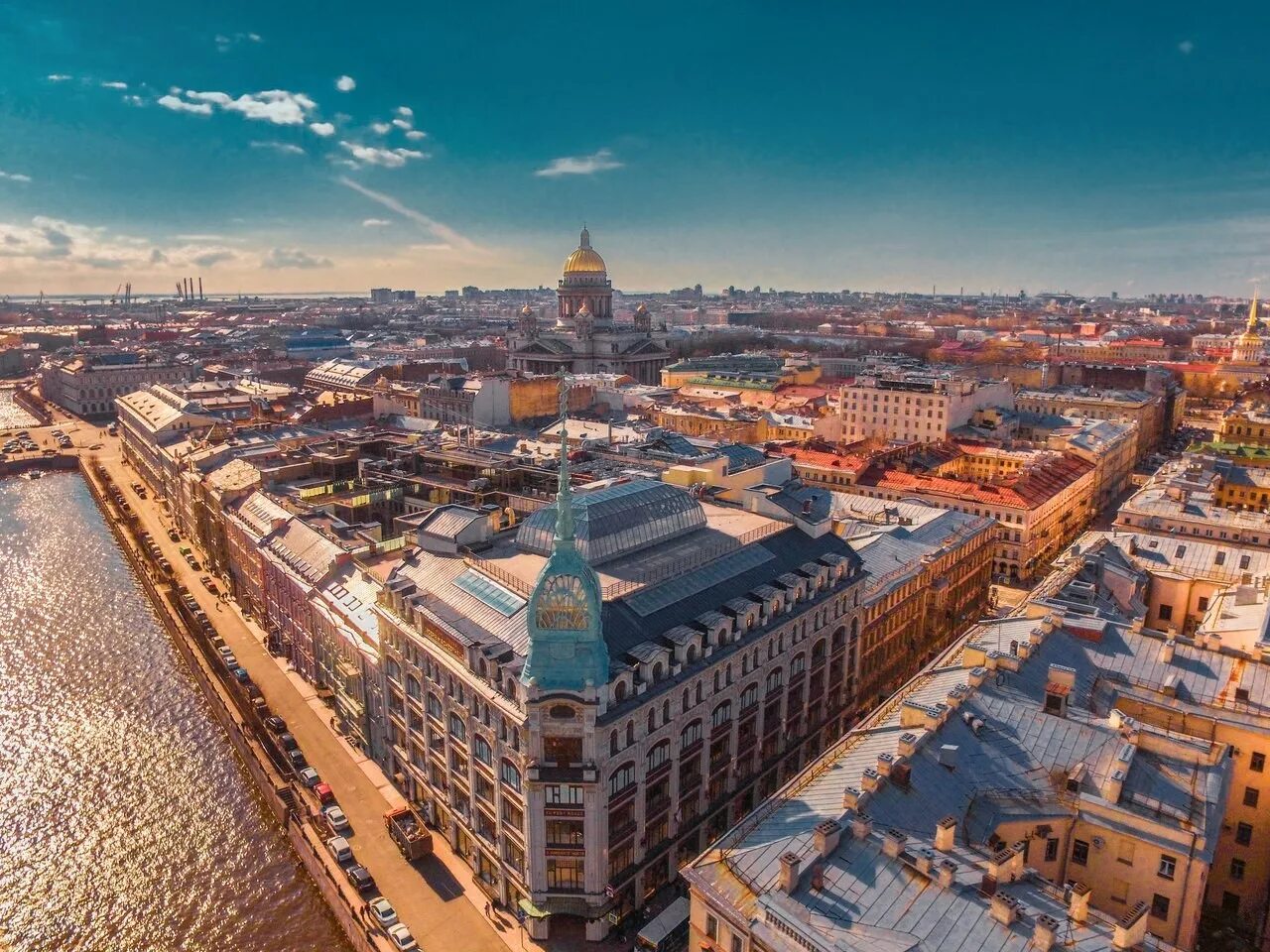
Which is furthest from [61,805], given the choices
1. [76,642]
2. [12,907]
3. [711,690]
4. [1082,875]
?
[1082,875]

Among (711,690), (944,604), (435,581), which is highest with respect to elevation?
A: (435,581)

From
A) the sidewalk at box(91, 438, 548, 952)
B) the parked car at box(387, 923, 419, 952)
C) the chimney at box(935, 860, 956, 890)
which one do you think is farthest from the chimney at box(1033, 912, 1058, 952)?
the parked car at box(387, 923, 419, 952)

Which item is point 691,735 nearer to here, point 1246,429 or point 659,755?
point 659,755

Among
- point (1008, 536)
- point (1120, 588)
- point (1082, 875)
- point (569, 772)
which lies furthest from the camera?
point (1008, 536)

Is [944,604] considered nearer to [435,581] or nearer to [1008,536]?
[1008,536]

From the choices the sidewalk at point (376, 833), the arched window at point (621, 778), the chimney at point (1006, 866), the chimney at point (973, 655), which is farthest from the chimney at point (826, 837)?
the chimney at point (973, 655)

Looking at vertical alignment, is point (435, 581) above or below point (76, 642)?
above

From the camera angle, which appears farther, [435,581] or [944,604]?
[944,604]


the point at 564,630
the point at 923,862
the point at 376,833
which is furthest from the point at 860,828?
the point at 376,833
